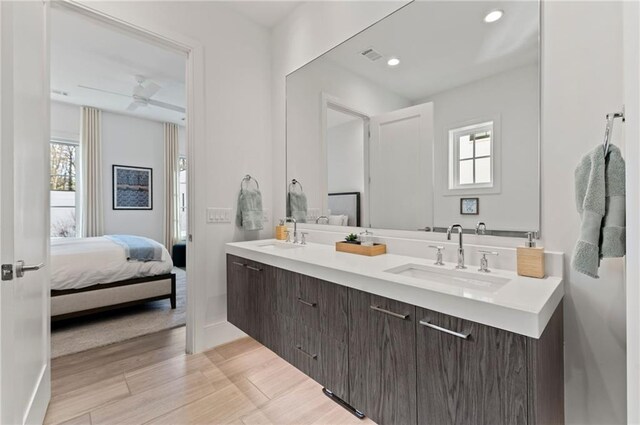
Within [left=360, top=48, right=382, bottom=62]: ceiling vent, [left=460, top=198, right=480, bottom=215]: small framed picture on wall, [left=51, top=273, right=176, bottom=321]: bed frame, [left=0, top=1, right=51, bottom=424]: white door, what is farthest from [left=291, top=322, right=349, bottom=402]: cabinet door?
[left=51, top=273, right=176, bottom=321]: bed frame

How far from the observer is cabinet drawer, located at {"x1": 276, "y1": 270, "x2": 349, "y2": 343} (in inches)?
53.5

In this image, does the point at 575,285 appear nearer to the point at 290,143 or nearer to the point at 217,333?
the point at 290,143

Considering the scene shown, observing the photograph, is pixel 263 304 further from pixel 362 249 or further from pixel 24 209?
pixel 24 209

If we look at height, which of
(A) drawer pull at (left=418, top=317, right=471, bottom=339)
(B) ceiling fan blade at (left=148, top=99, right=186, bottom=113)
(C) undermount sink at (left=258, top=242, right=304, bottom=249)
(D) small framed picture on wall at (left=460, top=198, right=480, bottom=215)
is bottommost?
(A) drawer pull at (left=418, top=317, right=471, bottom=339)

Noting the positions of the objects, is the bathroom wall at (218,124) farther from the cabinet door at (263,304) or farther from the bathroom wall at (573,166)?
the bathroom wall at (573,166)

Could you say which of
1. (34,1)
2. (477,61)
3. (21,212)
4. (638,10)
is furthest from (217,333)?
(638,10)

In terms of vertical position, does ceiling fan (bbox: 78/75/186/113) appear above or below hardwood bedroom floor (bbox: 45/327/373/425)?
above

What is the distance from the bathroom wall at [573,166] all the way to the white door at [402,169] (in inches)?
21.6

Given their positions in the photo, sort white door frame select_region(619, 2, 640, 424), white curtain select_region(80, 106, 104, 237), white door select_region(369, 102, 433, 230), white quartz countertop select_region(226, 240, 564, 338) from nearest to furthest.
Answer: white door frame select_region(619, 2, 640, 424) < white quartz countertop select_region(226, 240, 564, 338) < white door select_region(369, 102, 433, 230) < white curtain select_region(80, 106, 104, 237)

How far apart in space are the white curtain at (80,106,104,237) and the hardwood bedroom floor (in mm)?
3372

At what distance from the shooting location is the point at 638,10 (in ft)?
1.90

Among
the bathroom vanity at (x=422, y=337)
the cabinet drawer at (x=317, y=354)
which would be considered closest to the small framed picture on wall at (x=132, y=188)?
the bathroom vanity at (x=422, y=337)

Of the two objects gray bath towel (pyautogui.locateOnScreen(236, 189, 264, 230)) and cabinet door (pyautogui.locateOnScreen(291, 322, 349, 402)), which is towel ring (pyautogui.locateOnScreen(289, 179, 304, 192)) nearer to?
gray bath towel (pyautogui.locateOnScreen(236, 189, 264, 230))

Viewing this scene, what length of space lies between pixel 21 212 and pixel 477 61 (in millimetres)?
2224
